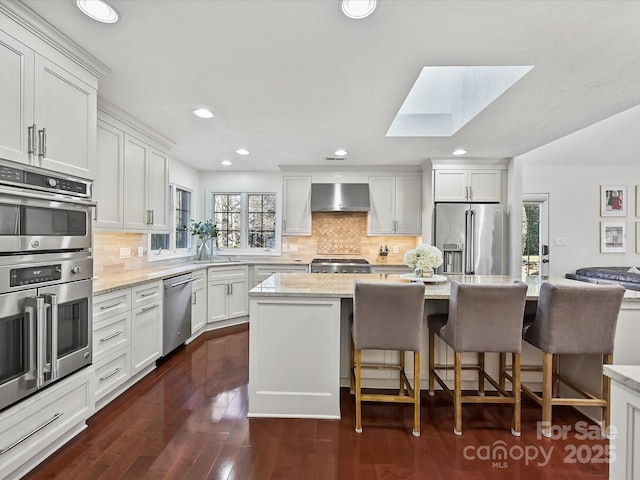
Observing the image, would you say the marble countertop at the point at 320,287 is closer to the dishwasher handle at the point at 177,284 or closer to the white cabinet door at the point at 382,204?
the dishwasher handle at the point at 177,284

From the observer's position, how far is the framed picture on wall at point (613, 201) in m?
5.23

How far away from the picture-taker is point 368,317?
6.70 ft

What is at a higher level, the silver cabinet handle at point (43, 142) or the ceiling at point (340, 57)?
the ceiling at point (340, 57)

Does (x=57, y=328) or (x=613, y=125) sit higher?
(x=613, y=125)

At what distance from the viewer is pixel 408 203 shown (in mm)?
4785

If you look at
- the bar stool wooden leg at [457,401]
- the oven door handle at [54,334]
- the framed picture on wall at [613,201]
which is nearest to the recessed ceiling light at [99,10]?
the oven door handle at [54,334]

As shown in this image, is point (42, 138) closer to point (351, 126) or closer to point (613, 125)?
point (351, 126)

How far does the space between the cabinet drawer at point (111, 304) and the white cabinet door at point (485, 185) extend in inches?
164

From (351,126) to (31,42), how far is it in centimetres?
230

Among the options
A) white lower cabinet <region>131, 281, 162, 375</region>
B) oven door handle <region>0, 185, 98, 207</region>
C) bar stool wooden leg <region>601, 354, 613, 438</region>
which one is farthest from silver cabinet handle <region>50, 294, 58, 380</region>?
bar stool wooden leg <region>601, 354, 613, 438</region>

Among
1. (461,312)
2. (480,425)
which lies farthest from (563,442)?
(461,312)

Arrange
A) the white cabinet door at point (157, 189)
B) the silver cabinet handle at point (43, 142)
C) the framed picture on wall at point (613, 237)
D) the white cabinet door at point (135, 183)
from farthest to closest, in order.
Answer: the framed picture on wall at point (613, 237), the white cabinet door at point (157, 189), the white cabinet door at point (135, 183), the silver cabinet handle at point (43, 142)

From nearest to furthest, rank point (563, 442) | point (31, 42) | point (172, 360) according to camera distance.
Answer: point (31, 42) → point (563, 442) → point (172, 360)

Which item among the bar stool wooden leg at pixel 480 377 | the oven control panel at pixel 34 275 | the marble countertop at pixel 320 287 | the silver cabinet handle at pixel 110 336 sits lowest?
the bar stool wooden leg at pixel 480 377
